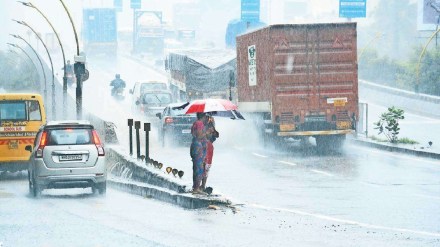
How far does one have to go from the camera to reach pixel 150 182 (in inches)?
899

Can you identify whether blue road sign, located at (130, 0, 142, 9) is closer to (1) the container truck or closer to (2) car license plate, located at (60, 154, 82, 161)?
(1) the container truck

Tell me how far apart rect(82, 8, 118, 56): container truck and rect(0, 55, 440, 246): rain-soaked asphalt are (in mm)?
77447

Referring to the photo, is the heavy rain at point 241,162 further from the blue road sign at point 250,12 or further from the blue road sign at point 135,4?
the blue road sign at point 135,4

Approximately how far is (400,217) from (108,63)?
103 m

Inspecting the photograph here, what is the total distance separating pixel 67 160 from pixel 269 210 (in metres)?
5.83

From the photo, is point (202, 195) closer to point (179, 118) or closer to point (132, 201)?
point (132, 201)

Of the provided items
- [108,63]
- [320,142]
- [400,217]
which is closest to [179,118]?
[320,142]

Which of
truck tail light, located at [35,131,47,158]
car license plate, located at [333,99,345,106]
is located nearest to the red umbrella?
truck tail light, located at [35,131,47,158]

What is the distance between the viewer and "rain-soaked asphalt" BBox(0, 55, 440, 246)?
14.1 metres

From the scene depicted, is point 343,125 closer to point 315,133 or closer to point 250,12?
point 315,133

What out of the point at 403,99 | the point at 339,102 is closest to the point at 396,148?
the point at 339,102

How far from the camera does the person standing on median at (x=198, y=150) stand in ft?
63.4

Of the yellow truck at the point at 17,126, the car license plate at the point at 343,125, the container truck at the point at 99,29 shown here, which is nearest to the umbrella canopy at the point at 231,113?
the yellow truck at the point at 17,126

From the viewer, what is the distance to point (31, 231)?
592 inches
